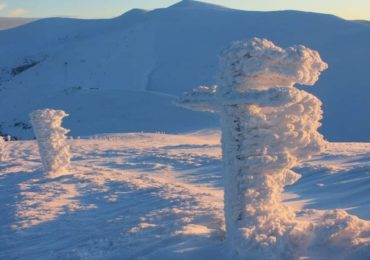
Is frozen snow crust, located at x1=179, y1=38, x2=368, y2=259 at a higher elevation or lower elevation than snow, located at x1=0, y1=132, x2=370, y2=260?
higher

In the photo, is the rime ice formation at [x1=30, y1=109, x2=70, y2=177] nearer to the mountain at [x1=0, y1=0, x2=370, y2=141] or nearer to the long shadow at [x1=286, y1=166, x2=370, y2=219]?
the long shadow at [x1=286, y1=166, x2=370, y2=219]

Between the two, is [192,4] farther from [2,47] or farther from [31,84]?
[31,84]

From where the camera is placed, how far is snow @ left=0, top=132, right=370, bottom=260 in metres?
7.22

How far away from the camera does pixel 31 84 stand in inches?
1556

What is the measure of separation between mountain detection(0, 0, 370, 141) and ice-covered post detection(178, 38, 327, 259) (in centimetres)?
1852

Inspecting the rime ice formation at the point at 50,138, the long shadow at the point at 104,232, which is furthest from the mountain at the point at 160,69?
the long shadow at the point at 104,232

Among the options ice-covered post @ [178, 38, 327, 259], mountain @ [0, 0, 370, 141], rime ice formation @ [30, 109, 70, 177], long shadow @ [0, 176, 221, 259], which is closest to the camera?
ice-covered post @ [178, 38, 327, 259]

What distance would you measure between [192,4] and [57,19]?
19.0m

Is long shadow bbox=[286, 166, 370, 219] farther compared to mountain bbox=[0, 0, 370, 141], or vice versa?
mountain bbox=[0, 0, 370, 141]

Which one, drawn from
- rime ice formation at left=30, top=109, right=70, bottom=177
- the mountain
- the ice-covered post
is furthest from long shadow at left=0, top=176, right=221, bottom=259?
the mountain

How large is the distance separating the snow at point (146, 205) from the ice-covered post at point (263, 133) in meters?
0.44

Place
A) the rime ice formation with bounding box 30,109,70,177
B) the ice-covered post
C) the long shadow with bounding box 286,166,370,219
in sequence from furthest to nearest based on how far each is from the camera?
the rime ice formation with bounding box 30,109,70,177
the long shadow with bounding box 286,166,370,219
the ice-covered post

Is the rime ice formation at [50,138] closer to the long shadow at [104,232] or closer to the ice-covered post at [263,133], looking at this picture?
the long shadow at [104,232]

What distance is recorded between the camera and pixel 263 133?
6.32 metres
